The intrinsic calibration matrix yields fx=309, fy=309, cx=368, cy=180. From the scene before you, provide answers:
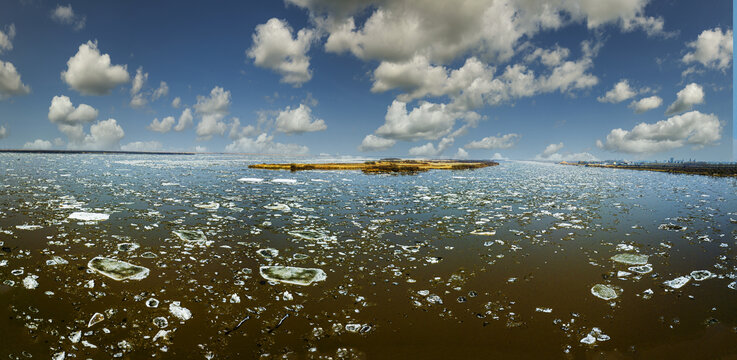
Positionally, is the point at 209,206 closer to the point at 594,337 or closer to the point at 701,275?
the point at 594,337

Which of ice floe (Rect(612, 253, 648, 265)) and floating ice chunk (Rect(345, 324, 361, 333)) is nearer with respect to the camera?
floating ice chunk (Rect(345, 324, 361, 333))

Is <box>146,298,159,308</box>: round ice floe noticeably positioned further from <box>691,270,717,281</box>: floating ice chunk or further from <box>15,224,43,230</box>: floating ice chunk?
<box>691,270,717,281</box>: floating ice chunk

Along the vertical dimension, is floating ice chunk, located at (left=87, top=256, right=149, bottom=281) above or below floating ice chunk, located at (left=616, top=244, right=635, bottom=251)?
below

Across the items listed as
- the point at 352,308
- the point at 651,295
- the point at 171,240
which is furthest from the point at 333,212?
the point at 651,295

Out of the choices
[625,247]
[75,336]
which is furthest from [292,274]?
[625,247]

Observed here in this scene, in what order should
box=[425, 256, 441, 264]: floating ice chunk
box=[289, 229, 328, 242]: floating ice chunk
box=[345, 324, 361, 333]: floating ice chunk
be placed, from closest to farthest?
box=[345, 324, 361, 333]: floating ice chunk < box=[425, 256, 441, 264]: floating ice chunk < box=[289, 229, 328, 242]: floating ice chunk

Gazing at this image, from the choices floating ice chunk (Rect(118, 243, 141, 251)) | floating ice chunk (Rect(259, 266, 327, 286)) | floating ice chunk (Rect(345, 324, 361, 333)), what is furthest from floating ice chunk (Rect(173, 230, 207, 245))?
floating ice chunk (Rect(345, 324, 361, 333))

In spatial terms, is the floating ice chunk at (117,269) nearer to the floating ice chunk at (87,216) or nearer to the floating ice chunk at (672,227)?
the floating ice chunk at (87,216)
